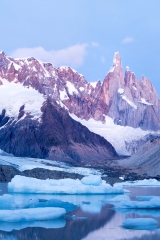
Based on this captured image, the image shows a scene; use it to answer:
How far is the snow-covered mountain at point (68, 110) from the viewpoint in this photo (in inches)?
4621

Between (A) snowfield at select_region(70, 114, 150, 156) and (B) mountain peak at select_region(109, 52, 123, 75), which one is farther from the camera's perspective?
(B) mountain peak at select_region(109, 52, 123, 75)

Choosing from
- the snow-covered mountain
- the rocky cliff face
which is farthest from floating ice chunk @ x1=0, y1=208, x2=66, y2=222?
the snow-covered mountain

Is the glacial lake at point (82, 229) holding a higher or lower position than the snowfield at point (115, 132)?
lower

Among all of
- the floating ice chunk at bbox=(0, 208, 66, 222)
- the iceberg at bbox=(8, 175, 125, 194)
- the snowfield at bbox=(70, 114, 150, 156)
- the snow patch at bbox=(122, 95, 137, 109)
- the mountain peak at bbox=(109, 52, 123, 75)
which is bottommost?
the floating ice chunk at bbox=(0, 208, 66, 222)

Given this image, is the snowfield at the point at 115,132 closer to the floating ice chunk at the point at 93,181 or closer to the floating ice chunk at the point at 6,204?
the floating ice chunk at the point at 93,181

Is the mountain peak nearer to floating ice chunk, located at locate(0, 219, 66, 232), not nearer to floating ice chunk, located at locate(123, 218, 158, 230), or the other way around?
floating ice chunk, located at locate(0, 219, 66, 232)

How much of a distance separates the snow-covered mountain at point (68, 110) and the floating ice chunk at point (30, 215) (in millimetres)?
96685

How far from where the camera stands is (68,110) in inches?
6767

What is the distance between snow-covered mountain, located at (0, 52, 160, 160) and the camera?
11738cm

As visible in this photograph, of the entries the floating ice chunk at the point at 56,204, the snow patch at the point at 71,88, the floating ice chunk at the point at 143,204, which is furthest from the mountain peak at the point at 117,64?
the floating ice chunk at the point at 56,204

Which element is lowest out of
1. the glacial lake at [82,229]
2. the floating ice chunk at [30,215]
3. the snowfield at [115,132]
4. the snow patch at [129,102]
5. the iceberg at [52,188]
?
the glacial lake at [82,229]

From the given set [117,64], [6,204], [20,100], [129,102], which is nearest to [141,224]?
[6,204]

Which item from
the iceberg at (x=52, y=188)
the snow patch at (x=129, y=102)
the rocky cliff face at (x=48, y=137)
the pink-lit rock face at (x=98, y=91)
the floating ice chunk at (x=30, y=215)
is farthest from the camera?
the snow patch at (x=129, y=102)

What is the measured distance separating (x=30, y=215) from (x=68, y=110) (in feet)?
519
